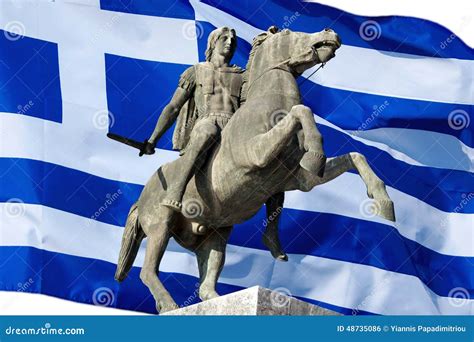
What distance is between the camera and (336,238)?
2050 cm

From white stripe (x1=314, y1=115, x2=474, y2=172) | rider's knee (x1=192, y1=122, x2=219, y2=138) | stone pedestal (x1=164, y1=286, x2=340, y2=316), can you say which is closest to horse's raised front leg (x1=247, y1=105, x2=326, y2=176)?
rider's knee (x1=192, y1=122, x2=219, y2=138)

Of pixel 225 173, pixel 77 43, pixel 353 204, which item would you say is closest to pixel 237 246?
pixel 353 204

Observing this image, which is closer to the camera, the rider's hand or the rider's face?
the rider's face

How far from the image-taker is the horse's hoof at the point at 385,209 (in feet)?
46.6

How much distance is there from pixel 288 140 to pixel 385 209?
129cm

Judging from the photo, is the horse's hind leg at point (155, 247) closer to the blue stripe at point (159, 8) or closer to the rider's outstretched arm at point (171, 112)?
the rider's outstretched arm at point (171, 112)

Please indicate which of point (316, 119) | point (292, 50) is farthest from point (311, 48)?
point (316, 119)

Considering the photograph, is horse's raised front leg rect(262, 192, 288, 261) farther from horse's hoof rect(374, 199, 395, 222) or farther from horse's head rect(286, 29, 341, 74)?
horse's hoof rect(374, 199, 395, 222)

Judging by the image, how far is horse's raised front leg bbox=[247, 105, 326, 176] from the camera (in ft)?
45.6

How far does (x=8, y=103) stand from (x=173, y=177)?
5.07 meters

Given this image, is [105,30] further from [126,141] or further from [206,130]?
[206,130]

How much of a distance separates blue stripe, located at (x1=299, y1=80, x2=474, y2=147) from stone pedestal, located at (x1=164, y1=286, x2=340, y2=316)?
716 cm

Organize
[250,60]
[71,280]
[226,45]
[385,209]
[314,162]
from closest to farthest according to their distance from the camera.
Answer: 1. [314,162]
2. [385,209]
3. [250,60]
4. [226,45]
5. [71,280]

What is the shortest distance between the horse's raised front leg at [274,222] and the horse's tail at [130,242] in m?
1.63
